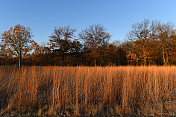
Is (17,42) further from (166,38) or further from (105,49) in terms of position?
(166,38)

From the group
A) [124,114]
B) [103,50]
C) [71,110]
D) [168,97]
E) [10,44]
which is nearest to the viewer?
[124,114]

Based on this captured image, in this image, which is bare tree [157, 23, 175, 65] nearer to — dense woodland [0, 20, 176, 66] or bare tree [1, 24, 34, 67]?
dense woodland [0, 20, 176, 66]

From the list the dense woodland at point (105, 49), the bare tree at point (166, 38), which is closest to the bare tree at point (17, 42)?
the dense woodland at point (105, 49)

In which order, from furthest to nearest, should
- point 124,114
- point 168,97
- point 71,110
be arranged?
1. point 168,97
2. point 71,110
3. point 124,114

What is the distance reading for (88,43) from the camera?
15055 millimetres

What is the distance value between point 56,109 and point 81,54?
1378 cm

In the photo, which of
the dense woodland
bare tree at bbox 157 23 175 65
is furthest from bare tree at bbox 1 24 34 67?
bare tree at bbox 157 23 175 65

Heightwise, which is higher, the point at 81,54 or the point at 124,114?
the point at 81,54

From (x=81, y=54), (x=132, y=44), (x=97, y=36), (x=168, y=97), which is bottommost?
(x=168, y=97)

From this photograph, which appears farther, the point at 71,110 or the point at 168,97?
the point at 168,97

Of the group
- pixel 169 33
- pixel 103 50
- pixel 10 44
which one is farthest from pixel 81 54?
pixel 169 33

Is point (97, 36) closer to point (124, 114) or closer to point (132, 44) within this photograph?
point (132, 44)

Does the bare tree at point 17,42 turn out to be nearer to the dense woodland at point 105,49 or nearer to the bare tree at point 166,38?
the dense woodland at point 105,49

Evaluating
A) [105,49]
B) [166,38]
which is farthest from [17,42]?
[166,38]
